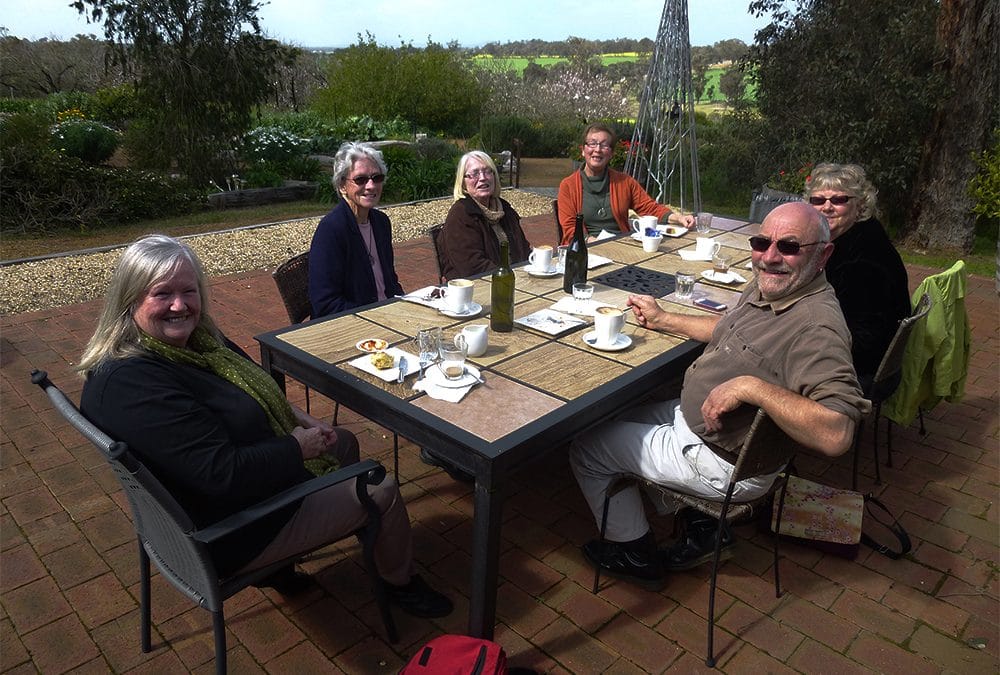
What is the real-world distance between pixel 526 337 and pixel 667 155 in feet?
18.2

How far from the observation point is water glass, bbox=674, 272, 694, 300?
295 cm

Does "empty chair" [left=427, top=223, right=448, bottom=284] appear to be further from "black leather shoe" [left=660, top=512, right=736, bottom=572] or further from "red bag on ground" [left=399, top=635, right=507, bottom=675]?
"red bag on ground" [left=399, top=635, right=507, bottom=675]

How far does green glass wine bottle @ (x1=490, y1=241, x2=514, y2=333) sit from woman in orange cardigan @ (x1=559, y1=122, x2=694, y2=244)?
209 cm

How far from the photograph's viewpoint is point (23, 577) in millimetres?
2406

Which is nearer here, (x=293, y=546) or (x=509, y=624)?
(x=293, y=546)

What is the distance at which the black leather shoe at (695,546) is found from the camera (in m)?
2.52

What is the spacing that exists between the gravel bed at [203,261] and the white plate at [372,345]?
3165 millimetres

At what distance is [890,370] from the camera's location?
2.77 meters

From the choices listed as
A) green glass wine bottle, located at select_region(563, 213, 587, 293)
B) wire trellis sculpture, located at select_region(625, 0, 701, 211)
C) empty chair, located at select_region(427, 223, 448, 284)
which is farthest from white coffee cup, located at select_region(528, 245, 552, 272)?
wire trellis sculpture, located at select_region(625, 0, 701, 211)

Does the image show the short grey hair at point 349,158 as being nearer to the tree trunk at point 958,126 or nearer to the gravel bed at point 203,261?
the gravel bed at point 203,261

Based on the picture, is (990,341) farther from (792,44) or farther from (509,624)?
(792,44)

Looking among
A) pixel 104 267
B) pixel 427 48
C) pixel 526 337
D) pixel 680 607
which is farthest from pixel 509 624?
pixel 427 48

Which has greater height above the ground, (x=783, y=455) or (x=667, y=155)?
(x=667, y=155)

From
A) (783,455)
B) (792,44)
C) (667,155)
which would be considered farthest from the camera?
(792,44)
